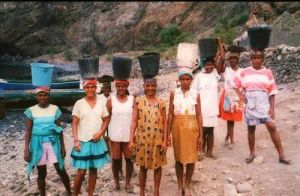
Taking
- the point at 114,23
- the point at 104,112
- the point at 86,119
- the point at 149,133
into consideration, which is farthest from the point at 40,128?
the point at 114,23

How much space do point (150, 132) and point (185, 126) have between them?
0.41m

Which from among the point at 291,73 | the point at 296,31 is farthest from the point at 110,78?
the point at 296,31

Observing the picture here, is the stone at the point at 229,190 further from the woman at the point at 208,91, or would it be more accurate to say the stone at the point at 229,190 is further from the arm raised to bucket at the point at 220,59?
the arm raised to bucket at the point at 220,59

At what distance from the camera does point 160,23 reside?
27406mm

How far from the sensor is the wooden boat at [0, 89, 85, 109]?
44.0 ft

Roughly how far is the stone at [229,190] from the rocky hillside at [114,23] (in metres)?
12.8

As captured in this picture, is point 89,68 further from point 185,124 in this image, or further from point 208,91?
point 208,91

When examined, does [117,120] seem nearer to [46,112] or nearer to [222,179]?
[46,112]

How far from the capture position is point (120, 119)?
16.8 feet

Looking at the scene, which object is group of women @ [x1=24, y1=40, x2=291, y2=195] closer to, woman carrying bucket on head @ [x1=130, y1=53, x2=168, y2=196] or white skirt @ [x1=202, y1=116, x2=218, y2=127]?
woman carrying bucket on head @ [x1=130, y1=53, x2=168, y2=196]

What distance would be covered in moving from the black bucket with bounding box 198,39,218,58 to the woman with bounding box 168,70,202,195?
0.93m

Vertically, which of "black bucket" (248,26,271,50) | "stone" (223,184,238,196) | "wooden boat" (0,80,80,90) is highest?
"black bucket" (248,26,271,50)

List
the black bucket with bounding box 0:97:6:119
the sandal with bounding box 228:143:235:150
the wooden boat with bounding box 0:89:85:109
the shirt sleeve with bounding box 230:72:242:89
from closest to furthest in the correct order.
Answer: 1. the shirt sleeve with bounding box 230:72:242:89
2. the sandal with bounding box 228:143:235:150
3. the black bucket with bounding box 0:97:6:119
4. the wooden boat with bounding box 0:89:85:109

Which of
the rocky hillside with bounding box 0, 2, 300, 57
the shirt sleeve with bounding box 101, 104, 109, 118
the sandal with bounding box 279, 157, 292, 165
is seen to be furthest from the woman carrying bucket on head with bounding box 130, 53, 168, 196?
the rocky hillside with bounding box 0, 2, 300, 57
